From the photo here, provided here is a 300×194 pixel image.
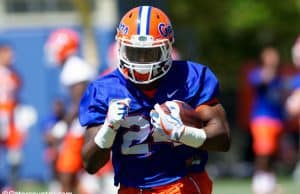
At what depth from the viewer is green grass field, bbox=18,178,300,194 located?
42.0 ft

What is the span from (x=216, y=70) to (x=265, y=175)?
28.9ft

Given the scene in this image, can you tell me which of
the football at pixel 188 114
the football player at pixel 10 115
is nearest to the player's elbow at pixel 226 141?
the football at pixel 188 114

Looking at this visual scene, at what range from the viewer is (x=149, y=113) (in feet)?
16.7

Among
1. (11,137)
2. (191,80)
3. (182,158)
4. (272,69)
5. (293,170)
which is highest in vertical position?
(191,80)

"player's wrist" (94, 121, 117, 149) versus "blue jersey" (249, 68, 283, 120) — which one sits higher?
"player's wrist" (94, 121, 117, 149)

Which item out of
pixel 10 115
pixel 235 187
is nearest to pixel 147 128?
pixel 10 115

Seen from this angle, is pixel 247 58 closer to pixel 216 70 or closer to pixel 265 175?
pixel 216 70

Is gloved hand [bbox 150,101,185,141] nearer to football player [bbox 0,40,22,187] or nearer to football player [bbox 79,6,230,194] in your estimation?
football player [bbox 79,6,230,194]

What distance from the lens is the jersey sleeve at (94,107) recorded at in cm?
514

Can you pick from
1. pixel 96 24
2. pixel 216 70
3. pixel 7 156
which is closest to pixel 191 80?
pixel 7 156

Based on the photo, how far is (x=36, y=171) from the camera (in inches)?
621

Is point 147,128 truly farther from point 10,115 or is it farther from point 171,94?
point 10,115

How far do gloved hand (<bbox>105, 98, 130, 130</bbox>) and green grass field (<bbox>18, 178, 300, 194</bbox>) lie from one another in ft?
25.2

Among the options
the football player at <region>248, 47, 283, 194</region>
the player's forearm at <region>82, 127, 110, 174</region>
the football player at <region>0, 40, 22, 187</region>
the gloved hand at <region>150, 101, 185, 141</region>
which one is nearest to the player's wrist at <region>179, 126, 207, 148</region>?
the gloved hand at <region>150, 101, 185, 141</region>
